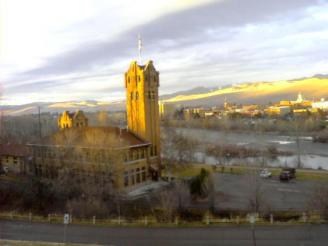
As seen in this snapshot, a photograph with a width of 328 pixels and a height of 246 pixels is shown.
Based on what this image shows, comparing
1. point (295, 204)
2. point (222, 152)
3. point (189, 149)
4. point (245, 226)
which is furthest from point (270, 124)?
point (245, 226)

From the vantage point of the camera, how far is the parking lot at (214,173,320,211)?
88.4 ft

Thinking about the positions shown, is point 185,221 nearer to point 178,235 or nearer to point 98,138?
point 178,235

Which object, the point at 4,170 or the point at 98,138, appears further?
the point at 4,170

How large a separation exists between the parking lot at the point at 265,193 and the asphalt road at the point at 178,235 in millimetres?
6395

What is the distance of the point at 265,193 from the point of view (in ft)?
100

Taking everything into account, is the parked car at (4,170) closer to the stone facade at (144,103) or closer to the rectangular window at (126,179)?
the stone facade at (144,103)

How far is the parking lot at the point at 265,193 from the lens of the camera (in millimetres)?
26938

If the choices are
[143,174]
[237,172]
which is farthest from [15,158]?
[237,172]

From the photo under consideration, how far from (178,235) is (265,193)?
13163mm

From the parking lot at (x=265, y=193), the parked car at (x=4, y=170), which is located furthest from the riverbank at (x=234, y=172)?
the parked car at (x=4, y=170)

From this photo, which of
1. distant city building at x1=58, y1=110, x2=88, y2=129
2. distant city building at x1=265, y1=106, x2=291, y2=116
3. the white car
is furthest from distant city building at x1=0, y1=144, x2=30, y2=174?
distant city building at x1=265, y1=106, x2=291, y2=116

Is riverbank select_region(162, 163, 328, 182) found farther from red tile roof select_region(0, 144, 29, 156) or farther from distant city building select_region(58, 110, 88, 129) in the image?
red tile roof select_region(0, 144, 29, 156)

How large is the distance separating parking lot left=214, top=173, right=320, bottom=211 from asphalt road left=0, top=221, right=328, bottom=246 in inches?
252

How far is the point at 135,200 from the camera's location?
1209 inches
